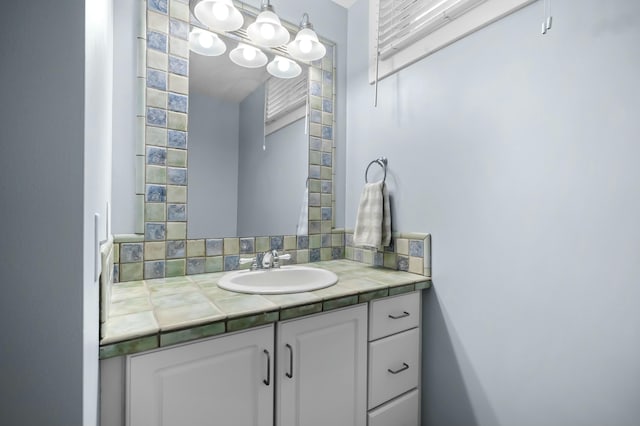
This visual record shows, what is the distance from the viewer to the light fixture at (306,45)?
152cm

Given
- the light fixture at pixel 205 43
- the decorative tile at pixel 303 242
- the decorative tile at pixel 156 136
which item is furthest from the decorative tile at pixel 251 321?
the light fixture at pixel 205 43

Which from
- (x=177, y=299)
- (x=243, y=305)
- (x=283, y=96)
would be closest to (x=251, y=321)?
(x=243, y=305)

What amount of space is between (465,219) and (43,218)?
1.31m

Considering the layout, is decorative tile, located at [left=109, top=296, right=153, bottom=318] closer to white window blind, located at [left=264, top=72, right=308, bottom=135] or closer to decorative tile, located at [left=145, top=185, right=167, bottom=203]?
decorative tile, located at [left=145, top=185, right=167, bottom=203]

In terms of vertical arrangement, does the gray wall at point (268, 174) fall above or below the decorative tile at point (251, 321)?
above

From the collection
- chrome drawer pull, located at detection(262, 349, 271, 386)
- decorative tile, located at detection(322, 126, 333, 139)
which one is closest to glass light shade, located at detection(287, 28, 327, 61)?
decorative tile, located at detection(322, 126, 333, 139)

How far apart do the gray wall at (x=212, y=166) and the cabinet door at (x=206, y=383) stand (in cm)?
67

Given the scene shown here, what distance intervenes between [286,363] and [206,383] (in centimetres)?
25

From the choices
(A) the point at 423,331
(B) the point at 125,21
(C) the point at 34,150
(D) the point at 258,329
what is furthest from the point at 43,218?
(A) the point at 423,331

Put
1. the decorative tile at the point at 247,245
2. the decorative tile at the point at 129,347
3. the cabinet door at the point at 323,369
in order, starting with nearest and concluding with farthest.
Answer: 1. the decorative tile at the point at 129,347
2. the cabinet door at the point at 323,369
3. the decorative tile at the point at 247,245

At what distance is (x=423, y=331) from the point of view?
1425 mm

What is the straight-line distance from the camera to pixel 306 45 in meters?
1.55

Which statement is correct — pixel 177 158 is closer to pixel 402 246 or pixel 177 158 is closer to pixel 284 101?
pixel 284 101

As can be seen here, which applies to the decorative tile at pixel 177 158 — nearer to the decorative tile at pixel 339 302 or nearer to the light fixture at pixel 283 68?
the light fixture at pixel 283 68
